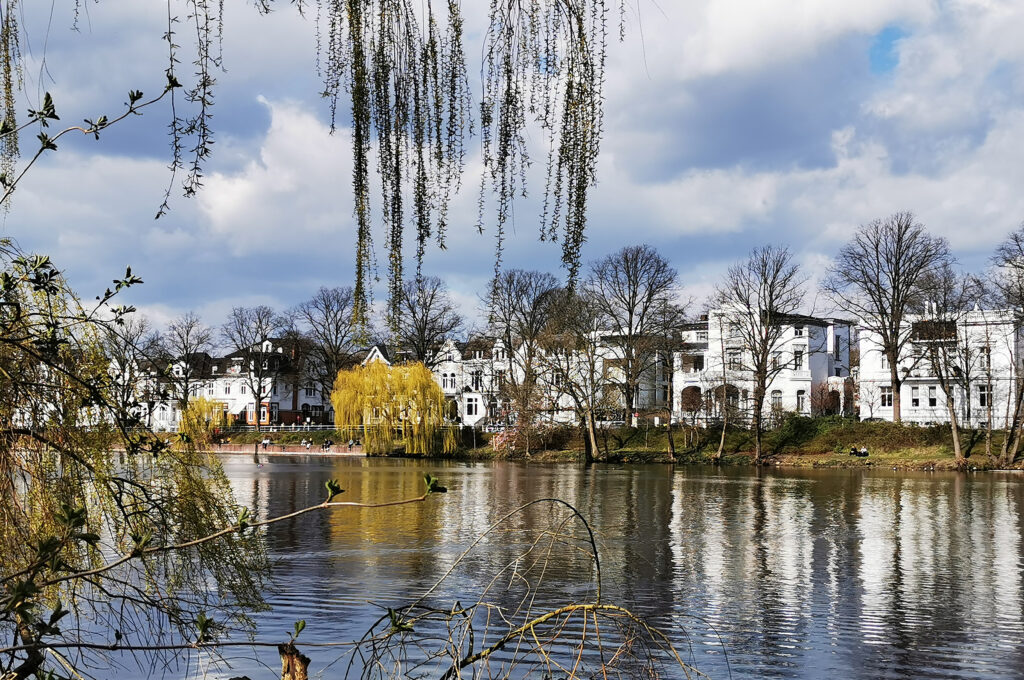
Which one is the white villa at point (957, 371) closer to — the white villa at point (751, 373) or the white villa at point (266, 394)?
the white villa at point (751, 373)

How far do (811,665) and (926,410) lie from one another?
1887 inches

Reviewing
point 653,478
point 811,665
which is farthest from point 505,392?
point 811,665

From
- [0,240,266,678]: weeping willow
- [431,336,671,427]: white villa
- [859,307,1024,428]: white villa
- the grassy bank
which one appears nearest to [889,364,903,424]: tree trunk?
[859,307,1024,428]: white villa

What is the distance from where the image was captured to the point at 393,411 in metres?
51.4

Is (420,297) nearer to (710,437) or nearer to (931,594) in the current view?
(931,594)

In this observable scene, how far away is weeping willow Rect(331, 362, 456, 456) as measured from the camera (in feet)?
166

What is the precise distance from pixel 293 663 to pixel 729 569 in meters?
12.0

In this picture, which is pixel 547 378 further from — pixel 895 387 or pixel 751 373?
pixel 895 387

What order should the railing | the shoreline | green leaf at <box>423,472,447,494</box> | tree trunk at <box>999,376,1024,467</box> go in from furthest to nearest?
1. the railing
2. the shoreline
3. tree trunk at <box>999,376,1024,467</box>
4. green leaf at <box>423,472,447,494</box>

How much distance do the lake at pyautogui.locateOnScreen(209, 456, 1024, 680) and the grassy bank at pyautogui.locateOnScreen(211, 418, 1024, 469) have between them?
46.8 feet

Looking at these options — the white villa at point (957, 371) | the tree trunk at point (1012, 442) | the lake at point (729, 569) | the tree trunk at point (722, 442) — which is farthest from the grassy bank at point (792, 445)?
the lake at point (729, 569)

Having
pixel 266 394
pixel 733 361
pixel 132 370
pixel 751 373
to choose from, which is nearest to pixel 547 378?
pixel 733 361

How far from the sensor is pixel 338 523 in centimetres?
2036

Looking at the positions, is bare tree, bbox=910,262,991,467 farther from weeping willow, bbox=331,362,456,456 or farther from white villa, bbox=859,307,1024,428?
weeping willow, bbox=331,362,456,456
